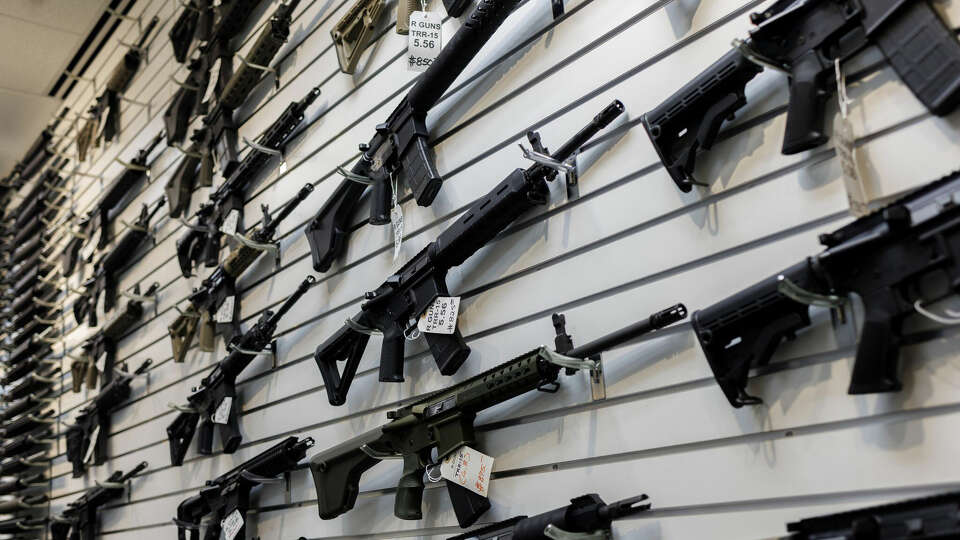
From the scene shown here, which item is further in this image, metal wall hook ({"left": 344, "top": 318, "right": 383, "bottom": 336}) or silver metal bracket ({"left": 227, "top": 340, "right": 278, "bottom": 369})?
silver metal bracket ({"left": 227, "top": 340, "right": 278, "bottom": 369})

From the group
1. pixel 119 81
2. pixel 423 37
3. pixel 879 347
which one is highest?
pixel 119 81

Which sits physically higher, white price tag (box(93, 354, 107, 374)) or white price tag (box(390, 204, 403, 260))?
white price tag (box(93, 354, 107, 374))

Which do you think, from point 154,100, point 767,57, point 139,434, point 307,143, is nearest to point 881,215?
point 767,57

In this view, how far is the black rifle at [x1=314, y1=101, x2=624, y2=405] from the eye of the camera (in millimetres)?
2387

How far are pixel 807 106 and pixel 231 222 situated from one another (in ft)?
9.90

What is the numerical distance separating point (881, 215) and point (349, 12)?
242 cm

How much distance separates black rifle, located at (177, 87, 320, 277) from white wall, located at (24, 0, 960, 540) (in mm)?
142

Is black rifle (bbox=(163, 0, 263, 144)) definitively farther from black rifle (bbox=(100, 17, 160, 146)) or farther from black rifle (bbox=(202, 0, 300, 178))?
black rifle (bbox=(100, 17, 160, 146))

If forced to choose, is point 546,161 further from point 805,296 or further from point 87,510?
point 87,510

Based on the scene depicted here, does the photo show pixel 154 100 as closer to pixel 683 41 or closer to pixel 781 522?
pixel 683 41

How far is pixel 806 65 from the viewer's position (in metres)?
1.79

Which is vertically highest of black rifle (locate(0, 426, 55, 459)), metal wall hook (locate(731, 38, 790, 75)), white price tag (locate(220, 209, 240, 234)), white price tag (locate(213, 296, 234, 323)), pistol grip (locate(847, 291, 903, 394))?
white price tag (locate(220, 209, 240, 234))

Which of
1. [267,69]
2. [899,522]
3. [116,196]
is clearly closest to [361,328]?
[267,69]

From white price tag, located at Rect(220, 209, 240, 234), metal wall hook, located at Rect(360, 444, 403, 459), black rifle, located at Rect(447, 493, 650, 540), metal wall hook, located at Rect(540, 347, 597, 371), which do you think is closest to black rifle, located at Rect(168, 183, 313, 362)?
white price tag, located at Rect(220, 209, 240, 234)
